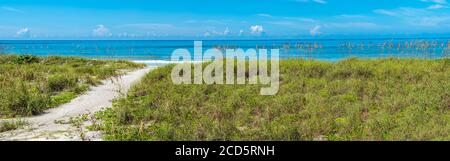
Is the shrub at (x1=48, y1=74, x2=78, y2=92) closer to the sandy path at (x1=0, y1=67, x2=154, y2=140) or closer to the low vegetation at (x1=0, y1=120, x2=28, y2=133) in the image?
the sandy path at (x1=0, y1=67, x2=154, y2=140)

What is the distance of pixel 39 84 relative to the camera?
16.1 meters

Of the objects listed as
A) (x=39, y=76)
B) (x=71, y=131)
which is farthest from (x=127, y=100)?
(x=39, y=76)

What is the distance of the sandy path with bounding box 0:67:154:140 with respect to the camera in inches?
379

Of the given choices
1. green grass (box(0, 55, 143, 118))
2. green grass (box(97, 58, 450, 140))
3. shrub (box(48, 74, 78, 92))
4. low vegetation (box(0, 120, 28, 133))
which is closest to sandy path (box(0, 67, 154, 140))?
low vegetation (box(0, 120, 28, 133))

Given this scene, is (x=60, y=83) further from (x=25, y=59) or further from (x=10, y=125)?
(x=25, y=59)

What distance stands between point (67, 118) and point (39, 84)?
5166 mm

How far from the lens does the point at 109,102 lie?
44.7 ft

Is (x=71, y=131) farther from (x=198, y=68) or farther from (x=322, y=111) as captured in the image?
(x=198, y=68)

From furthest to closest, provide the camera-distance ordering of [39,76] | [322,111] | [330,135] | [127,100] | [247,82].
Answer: [39,76] → [247,82] → [127,100] → [322,111] → [330,135]

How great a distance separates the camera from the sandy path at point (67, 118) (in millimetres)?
9617

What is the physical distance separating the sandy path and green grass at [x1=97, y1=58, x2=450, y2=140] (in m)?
0.54

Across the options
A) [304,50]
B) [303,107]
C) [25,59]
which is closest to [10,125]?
[303,107]

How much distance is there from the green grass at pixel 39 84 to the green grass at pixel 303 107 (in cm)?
168
